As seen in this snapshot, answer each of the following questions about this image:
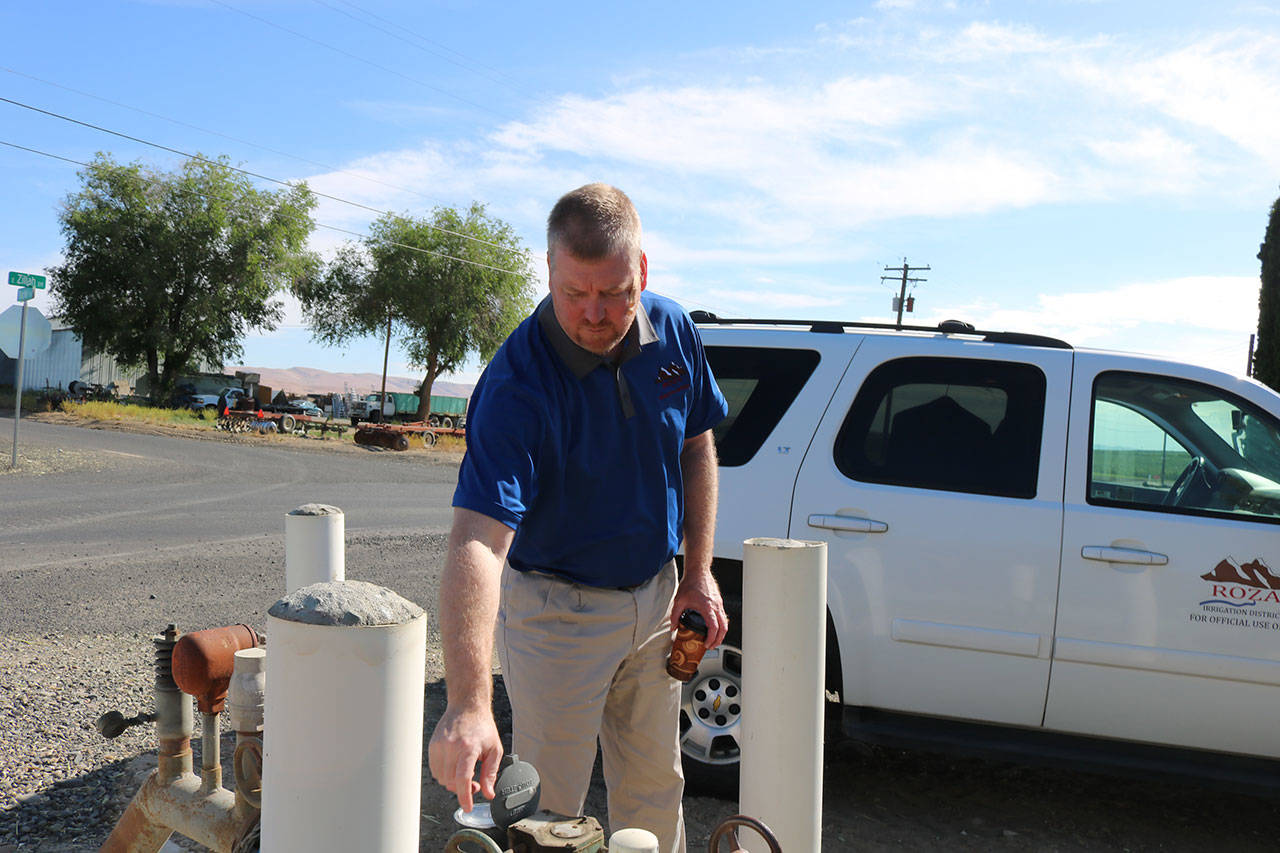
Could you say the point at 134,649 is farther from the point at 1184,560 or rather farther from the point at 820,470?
the point at 1184,560

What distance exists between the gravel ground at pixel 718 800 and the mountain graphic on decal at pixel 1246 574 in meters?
0.45

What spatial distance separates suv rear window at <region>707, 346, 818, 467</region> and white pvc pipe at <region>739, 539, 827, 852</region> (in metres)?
2.33

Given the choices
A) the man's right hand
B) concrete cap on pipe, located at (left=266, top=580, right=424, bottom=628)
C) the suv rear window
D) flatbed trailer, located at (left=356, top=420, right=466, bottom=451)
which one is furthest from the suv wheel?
flatbed trailer, located at (left=356, top=420, right=466, bottom=451)

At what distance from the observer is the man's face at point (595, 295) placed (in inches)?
89.1

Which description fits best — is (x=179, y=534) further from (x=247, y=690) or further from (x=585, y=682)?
(x=247, y=690)

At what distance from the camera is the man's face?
226cm

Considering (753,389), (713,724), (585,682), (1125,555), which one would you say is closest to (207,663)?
(585,682)

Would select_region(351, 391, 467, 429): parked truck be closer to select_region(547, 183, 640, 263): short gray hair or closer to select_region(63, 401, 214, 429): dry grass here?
select_region(63, 401, 214, 429): dry grass

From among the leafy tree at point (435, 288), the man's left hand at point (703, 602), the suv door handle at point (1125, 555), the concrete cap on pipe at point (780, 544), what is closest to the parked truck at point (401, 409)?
the leafy tree at point (435, 288)

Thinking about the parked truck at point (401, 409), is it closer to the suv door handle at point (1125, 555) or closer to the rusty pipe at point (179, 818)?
the suv door handle at point (1125, 555)

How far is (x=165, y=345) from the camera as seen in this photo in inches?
1815

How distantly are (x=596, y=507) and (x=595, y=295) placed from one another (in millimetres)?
521

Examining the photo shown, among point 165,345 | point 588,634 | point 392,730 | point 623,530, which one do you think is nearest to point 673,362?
point 623,530

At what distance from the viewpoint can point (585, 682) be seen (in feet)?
8.48
